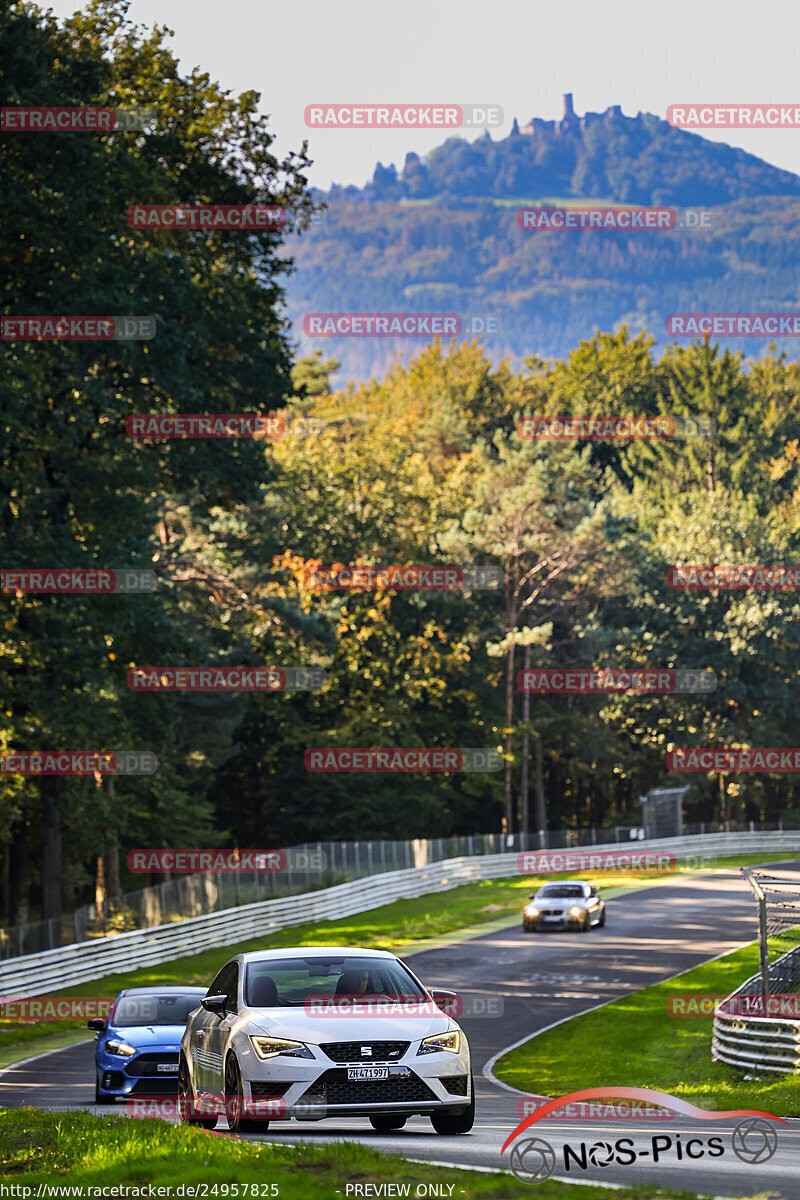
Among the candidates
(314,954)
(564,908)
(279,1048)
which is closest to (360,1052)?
(279,1048)

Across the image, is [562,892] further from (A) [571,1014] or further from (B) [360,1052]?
(B) [360,1052]

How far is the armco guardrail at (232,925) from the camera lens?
31047 millimetres

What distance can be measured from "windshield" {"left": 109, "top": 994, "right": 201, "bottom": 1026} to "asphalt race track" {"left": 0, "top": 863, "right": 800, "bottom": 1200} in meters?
1.05

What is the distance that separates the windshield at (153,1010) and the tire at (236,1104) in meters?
6.61

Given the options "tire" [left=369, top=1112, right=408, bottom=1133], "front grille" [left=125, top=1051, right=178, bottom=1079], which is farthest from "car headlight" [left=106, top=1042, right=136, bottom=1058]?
"tire" [left=369, top=1112, right=408, bottom=1133]

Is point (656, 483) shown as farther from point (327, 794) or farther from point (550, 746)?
point (327, 794)

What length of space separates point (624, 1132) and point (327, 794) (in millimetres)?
55690

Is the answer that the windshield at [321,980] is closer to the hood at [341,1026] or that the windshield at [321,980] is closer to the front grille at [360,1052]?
the hood at [341,1026]

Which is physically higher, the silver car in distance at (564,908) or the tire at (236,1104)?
the tire at (236,1104)

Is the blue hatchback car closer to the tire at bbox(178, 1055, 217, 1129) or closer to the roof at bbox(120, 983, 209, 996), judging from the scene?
the roof at bbox(120, 983, 209, 996)

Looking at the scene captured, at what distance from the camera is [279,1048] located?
1005 cm

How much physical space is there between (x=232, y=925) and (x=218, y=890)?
0.99m

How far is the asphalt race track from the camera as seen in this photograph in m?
9.39

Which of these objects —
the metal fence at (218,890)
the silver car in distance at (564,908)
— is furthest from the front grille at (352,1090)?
the silver car in distance at (564,908)
